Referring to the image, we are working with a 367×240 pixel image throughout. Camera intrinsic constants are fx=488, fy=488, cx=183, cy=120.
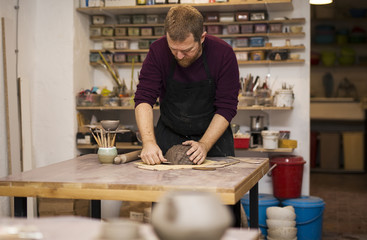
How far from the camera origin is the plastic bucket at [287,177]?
4797 millimetres

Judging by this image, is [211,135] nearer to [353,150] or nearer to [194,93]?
[194,93]

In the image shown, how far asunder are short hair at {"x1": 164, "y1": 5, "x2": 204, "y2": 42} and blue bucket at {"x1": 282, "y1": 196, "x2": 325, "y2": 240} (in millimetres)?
2421

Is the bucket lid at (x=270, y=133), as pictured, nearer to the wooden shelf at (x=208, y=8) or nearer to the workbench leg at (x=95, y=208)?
the wooden shelf at (x=208, y=8)

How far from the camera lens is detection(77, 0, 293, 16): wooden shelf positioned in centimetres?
487

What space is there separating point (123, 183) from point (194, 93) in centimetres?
108

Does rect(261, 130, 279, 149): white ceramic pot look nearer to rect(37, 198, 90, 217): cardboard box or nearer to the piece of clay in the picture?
rect(37, 198, 90, 217): cardboard box

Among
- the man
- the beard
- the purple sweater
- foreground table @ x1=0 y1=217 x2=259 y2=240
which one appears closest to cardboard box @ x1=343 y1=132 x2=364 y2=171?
the man

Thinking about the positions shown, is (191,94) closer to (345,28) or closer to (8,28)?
(8,28)

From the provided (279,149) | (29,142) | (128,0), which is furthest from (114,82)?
(279,149)

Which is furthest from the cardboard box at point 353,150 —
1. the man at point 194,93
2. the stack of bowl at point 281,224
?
the man at point 194,93

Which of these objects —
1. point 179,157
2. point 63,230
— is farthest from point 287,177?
point 63,230

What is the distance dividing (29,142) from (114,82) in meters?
1.31

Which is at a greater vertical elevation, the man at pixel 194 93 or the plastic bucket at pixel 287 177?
the man at pixel 194 93

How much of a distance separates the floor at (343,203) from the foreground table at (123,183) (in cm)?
281
